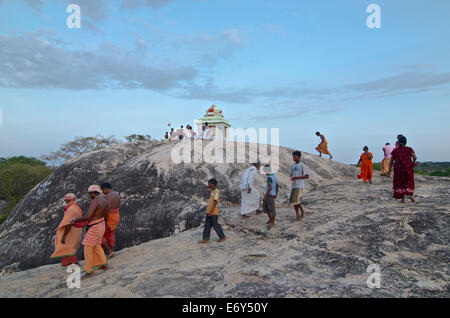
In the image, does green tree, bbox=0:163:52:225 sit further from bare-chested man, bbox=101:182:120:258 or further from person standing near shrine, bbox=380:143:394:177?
person standing near shrine, bbox=380:143:394:177

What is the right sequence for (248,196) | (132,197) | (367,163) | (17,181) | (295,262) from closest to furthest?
(295,262) → (248,196) → (132,197) → (367,163) → (17,181)

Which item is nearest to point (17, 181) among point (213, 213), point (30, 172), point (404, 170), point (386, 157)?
point (30, 172)

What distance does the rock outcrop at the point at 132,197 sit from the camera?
27.3ft

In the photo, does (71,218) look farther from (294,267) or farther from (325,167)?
(325,167)

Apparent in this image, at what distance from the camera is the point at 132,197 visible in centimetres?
902

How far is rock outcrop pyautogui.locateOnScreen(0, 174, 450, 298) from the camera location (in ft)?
11.8

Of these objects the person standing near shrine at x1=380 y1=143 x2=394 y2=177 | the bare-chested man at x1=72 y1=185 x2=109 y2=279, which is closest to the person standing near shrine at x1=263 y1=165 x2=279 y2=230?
the bare-chested man at x1=72 y1=185 x2=109 y2=279

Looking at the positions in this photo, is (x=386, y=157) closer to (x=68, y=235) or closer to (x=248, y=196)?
(x=248, y=196)

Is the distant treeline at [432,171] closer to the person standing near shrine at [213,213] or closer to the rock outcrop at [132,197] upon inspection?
the person standing near shrine at [213,213]

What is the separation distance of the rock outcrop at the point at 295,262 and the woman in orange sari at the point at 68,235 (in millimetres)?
306

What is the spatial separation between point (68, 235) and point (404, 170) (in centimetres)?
696
